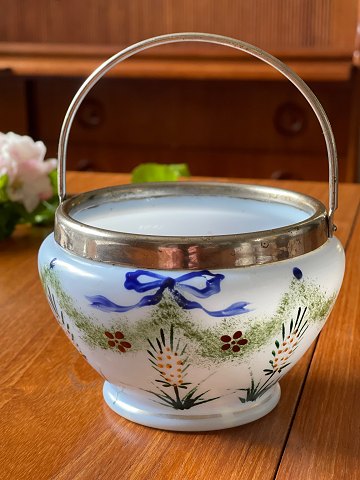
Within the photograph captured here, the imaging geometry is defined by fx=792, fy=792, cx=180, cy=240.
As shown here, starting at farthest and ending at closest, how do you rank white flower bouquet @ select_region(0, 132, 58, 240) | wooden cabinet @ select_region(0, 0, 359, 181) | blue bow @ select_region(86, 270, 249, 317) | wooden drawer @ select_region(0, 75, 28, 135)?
wooden drawer @ select_region(0, 75, 28, 135) → wooden cabinet @ select_region(0, 0, 359, 181) → white flower bouquet @ select_region(0, 132, 58, 240) → blue bow @ select_region(86, 270, 249, 317)

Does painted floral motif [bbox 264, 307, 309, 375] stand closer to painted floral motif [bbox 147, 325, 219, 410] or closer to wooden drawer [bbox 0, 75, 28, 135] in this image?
painted floral motif [bbox 147, 325, 219, 410]

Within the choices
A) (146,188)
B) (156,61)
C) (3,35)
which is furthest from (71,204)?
(3,35)

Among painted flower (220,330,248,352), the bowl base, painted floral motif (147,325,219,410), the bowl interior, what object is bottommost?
the bowl base

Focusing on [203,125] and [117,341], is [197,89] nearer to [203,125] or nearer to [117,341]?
[203,125]

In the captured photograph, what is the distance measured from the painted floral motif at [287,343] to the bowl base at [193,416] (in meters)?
0.04

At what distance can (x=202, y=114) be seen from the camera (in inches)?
83.4

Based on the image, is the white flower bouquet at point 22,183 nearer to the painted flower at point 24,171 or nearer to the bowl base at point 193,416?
the painted flower at point 24,171

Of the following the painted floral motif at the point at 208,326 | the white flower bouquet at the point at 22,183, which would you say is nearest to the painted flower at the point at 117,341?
the painted floral motif at the point at 208,326

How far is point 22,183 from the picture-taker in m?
0.96

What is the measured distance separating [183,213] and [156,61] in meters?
1.55

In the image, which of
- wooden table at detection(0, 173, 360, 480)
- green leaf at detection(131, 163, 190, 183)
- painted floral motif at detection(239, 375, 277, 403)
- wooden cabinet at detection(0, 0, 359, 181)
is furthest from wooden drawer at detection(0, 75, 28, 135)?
painted floral motif at detection(239, 375, 277, 403)

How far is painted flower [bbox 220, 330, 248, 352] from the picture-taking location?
17.4 inches

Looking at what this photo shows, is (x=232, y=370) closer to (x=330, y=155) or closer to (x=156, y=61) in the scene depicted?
(x=330, y=155)

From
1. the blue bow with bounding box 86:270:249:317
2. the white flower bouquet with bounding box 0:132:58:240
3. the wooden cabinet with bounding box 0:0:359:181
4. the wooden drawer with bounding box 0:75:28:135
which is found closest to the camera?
the blue bow with bounding box 86:270:249:317
